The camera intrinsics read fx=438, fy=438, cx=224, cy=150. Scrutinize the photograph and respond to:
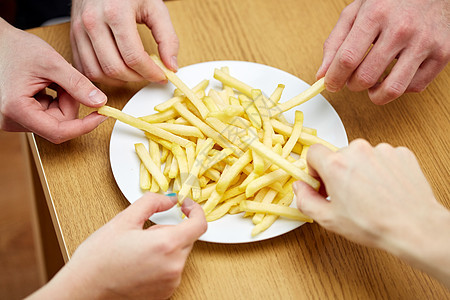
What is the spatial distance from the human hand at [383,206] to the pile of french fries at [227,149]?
14 cm

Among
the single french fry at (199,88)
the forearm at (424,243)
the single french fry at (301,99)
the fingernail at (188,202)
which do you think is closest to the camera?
the forearm at (424,243)

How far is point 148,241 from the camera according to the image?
1.03 meters

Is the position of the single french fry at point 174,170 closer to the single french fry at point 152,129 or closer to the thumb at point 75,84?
the single french fry at point 152,129

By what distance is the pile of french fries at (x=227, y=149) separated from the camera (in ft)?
4.04

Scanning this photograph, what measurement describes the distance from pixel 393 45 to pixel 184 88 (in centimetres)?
67

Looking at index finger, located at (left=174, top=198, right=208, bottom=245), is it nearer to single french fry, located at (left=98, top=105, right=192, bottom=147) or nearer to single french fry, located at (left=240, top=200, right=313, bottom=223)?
single french fry, located at (left=240, top=200, right=313, bottom=223)

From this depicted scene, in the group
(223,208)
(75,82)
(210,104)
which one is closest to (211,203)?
(223,208)

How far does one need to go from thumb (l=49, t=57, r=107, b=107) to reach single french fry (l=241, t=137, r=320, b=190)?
19.0 inches

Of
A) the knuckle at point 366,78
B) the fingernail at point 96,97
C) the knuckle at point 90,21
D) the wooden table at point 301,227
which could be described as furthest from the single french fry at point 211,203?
the knuckle at point 90,21

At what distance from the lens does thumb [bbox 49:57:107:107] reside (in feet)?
4.41

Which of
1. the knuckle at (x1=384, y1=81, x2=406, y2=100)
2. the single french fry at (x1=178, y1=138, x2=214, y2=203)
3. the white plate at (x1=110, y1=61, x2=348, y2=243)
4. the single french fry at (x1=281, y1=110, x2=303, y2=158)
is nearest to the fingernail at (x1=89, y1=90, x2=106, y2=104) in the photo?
the white plate at (x1=110, y1=61, x2=348, y2=243)

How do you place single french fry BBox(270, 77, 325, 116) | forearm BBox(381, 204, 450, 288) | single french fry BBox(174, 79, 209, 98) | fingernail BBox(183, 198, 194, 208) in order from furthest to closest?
single french fry BBox(174, 79, 209, 98), single french fry BBox(270, 77, 325, 116), fingernail BBox(183, 198, 194, 208), forearm BBox(381, 204, 450, 288)

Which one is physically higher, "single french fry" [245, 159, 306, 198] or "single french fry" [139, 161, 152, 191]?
"single french fry" [245, 159, 306, 198]

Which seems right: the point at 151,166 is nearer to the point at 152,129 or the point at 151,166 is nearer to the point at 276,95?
the point at 152,129
